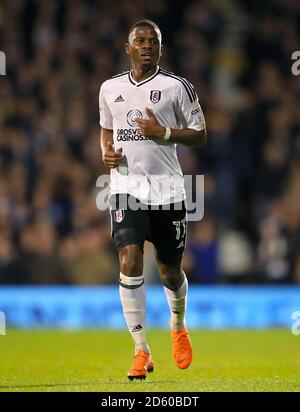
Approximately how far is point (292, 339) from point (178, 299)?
4009mm

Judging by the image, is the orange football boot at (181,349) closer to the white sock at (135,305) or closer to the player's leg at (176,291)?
the player's leg at (176,291)

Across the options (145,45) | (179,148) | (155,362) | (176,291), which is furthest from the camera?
(179,148)

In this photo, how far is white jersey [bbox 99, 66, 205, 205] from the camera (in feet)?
27.0

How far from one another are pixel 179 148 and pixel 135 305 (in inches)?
307

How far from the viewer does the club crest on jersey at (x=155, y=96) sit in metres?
8.22

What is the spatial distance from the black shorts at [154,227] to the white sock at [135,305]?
0.26 m

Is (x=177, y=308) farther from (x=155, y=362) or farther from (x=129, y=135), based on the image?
(x=129, y=135)

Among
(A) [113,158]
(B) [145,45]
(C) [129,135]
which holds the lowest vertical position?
(A) [113,158]

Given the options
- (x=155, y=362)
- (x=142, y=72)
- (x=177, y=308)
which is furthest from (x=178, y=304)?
(x=142, y=72)

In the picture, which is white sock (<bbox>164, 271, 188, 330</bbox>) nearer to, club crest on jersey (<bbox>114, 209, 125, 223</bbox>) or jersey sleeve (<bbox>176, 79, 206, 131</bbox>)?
club crest on jersey (<bbox>114, 209, 125, 223</bbox>)

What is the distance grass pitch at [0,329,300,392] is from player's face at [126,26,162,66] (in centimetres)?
233

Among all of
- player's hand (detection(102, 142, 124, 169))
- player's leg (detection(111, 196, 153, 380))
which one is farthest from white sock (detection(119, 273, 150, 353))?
player's hand (detection(102, 142, 124, 169))

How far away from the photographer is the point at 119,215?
816cm
